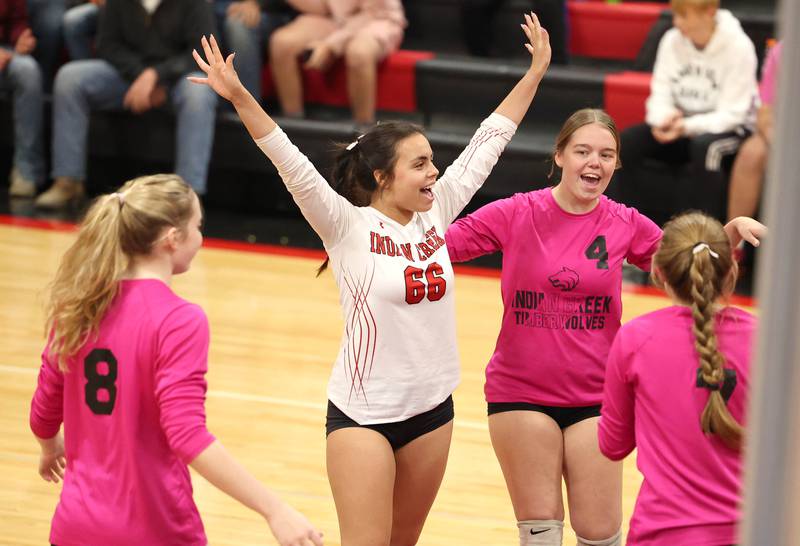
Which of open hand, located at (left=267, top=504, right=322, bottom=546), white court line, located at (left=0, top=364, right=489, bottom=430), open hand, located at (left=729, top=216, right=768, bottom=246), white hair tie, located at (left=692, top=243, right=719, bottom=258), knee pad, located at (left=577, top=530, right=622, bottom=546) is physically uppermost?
white hair tie, located at (left=692, top=243, right=719, bottom=258)

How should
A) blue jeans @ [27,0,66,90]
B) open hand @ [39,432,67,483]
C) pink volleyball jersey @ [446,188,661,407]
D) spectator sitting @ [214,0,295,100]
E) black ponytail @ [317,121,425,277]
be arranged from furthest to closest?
blue jeans @ [27,0,66,90] < spectator sitting @ [214,0,295,100] < pink volleyball jersey @ [446,188,661,407] < black ponytail @ [317,121,425,277] < open hand @ [39,432,67,483]

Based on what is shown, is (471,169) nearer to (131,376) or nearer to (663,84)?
(131,376)

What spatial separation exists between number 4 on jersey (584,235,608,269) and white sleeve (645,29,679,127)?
151 inches

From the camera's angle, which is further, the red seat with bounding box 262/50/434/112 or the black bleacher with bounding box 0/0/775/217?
the red seat with bounding box 262/50/434/112

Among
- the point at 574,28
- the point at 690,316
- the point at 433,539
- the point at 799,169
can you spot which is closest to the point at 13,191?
the point at 574,28

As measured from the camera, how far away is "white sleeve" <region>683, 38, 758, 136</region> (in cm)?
704

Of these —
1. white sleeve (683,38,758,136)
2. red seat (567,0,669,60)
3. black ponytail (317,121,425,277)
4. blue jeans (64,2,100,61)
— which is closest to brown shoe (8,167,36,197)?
blue jeans (64,2,100,61)

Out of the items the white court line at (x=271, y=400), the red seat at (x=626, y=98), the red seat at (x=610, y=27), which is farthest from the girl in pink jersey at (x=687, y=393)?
the red seat at (x=610, y=27)

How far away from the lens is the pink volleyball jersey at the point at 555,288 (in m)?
3.45

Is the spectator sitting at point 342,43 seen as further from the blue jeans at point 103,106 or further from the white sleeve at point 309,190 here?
the white sleeve at point 309,190

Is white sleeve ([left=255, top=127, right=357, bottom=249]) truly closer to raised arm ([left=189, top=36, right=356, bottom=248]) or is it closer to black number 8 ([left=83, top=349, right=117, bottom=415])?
raised arm ([left=189, top=36, right=356, bottom=248])

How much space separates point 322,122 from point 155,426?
573 cm

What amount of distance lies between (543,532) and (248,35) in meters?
5.49

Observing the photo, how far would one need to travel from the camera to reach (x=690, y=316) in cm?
263
